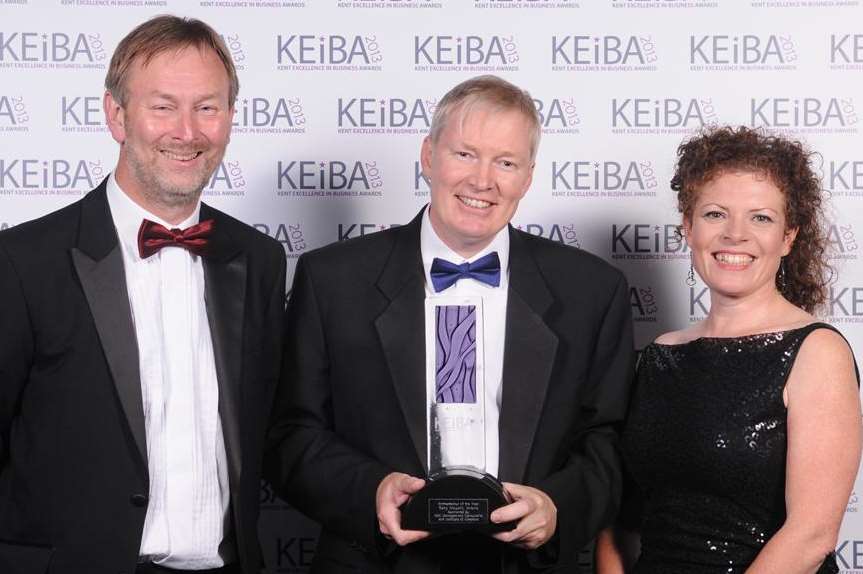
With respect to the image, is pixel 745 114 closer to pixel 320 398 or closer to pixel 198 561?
pixel 320 398

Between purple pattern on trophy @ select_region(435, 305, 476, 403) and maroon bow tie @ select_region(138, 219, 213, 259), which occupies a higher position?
maroon bow tie @ select_region(138, 219, 213, 259)

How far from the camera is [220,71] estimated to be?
8.37 feet

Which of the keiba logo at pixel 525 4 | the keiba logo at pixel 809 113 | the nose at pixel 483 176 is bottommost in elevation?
the nose at pixel 483 176

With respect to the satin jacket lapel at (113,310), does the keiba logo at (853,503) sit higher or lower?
lower

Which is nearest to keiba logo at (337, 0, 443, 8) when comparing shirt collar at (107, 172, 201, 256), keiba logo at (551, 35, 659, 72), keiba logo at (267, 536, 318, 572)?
keiba logo at (551, 35, 659, 72)

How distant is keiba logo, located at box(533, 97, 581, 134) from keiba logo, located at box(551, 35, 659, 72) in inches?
4.1

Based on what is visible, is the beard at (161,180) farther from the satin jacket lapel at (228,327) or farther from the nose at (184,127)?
the satin jacket lapel at (228,327)

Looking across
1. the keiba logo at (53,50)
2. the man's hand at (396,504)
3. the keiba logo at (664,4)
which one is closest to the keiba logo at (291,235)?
the keiba logo at (53,50)

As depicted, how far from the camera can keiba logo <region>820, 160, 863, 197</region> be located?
11.4 feet

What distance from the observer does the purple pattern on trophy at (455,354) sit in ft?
8.27

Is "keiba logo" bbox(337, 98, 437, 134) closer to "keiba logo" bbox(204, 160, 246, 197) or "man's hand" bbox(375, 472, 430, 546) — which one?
"keiba logo" bbox(204, 160, 246, 197)

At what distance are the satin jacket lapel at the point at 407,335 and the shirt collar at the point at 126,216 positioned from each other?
51 cm

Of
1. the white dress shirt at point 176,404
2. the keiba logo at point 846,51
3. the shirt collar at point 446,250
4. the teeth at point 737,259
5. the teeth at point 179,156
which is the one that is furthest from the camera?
the keiba logo at point 846,51

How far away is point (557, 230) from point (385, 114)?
2.11ft
